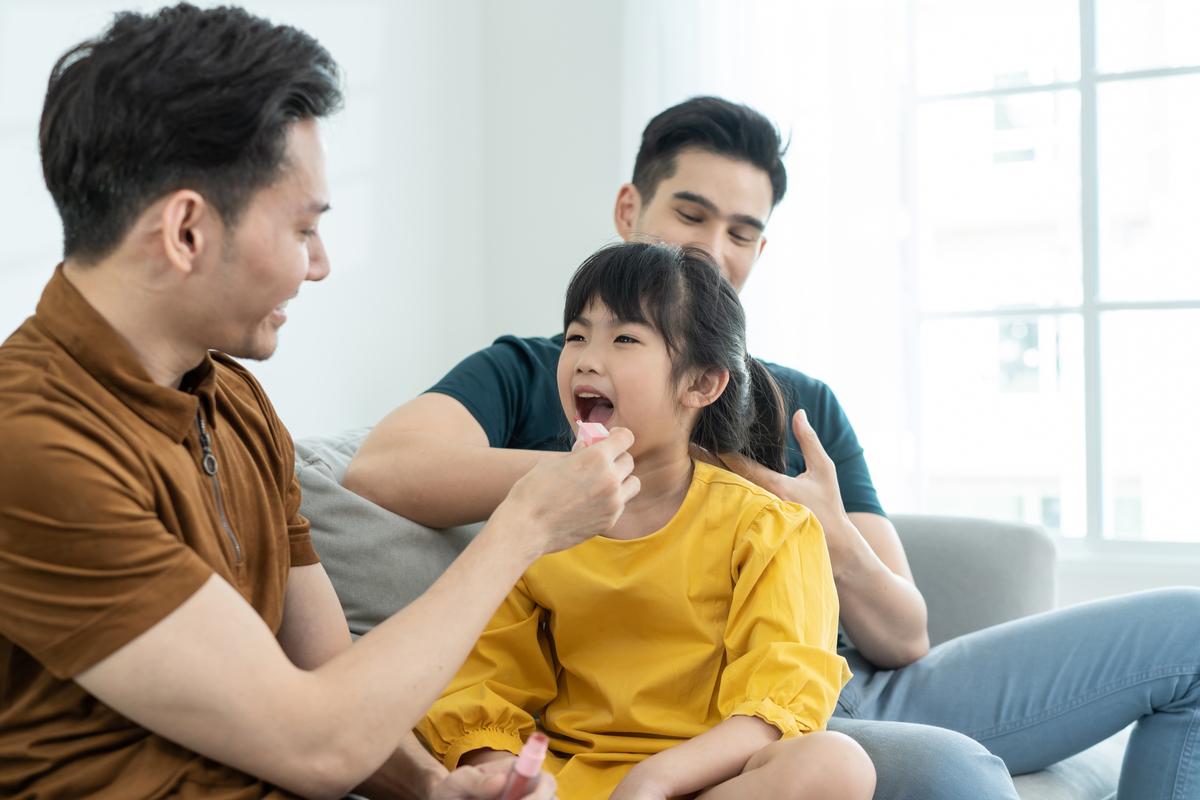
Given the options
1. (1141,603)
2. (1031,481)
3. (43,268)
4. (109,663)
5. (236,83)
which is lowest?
(1031,481)

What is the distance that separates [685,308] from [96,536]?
2.76ft

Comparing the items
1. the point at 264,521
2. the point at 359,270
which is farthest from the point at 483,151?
the point at 264,521

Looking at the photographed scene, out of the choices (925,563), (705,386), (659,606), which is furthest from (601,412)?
(925,563)

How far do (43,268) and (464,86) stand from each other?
1.80 metres

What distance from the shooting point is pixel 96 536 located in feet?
2.85

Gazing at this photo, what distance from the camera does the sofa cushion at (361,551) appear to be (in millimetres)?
1623

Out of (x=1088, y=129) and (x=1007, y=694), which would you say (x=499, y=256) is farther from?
(x=1007, y=694)

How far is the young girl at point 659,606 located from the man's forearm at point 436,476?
156mm

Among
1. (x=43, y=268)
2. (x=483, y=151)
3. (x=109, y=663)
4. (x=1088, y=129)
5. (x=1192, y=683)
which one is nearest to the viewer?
(x=109, y=663)

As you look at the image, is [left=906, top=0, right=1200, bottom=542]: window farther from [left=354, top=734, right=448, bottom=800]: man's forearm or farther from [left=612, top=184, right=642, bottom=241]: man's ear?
[left=354, top=734, right=448, bottom=800]: man's forearm

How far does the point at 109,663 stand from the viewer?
0.87 meters

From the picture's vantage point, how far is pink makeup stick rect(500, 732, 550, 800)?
1024mm

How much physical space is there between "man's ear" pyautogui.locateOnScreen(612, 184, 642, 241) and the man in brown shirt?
3.61 feet

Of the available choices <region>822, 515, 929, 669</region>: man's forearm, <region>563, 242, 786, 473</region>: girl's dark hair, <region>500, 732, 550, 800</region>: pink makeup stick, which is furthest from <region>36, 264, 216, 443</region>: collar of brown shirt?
<region>822, 515, 929, 669</region>: man's forearm
